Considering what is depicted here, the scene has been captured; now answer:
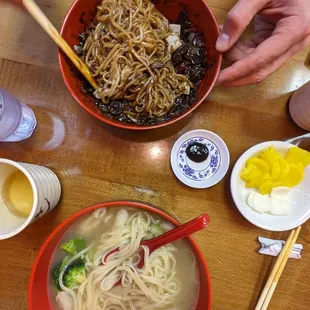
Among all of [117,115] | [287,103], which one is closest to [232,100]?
[287,103]

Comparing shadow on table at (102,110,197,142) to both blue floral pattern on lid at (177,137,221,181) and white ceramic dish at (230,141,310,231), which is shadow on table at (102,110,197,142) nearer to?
blue floral pattern on lid at (177,137,221,181)

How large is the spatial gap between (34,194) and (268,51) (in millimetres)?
933

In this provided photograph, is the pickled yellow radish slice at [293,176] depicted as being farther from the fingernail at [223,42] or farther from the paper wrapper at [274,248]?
the fingernail at [223,42]

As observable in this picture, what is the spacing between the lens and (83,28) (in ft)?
5.00

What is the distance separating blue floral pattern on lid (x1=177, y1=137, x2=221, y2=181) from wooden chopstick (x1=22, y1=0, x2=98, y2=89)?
437 millimetres

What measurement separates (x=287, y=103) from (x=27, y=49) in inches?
42.9


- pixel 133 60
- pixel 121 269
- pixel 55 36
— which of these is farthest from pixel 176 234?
pixel 55 36

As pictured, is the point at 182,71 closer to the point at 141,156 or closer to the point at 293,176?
the point at 141,156

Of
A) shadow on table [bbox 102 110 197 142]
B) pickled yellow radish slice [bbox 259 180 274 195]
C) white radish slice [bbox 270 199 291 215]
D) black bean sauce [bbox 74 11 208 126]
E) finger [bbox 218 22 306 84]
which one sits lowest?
white radish slice [bbox 270 199 291 215]

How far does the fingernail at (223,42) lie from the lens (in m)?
1.38

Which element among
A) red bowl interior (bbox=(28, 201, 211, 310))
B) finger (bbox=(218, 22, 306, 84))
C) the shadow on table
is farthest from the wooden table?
finger (bbox=(218, 22, 306, 84))

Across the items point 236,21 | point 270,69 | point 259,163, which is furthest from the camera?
point 259,163

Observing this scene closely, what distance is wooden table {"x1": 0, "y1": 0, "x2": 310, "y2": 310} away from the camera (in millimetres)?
A: 1595

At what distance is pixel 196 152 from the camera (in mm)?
1626
